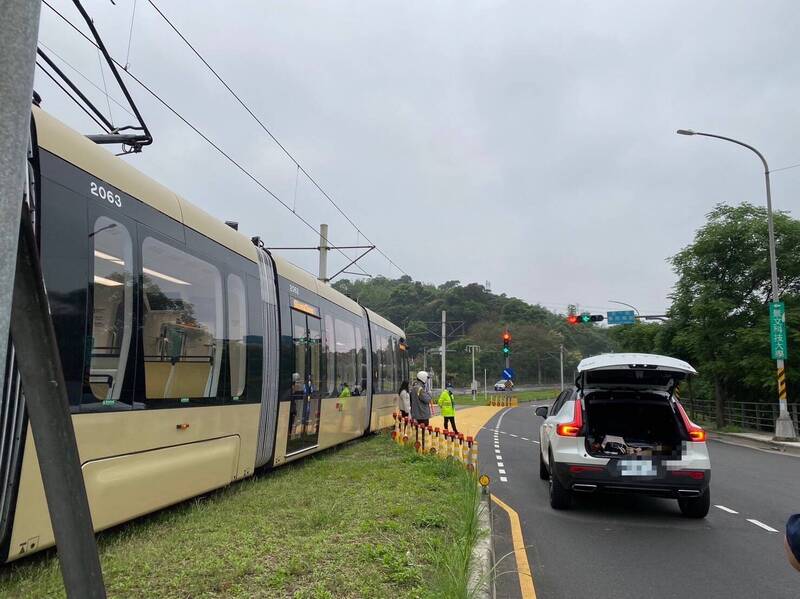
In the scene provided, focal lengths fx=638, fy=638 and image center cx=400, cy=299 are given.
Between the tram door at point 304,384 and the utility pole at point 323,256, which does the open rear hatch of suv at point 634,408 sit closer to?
the tram door at point 304,384

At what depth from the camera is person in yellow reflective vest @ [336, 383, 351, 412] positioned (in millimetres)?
12300

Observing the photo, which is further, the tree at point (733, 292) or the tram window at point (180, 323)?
the tree at point (733, 292)

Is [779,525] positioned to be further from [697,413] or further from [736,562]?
[697,413]

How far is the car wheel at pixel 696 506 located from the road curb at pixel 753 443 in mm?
11679

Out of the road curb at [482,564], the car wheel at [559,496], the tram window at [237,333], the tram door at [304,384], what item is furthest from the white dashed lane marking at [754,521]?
the tram window at [237,333]

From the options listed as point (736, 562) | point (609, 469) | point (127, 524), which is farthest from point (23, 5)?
point (609, 469)

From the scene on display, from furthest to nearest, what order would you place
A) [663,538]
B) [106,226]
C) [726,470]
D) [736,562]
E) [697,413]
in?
1. [697,413]
2. [726,470]
3. [663,538]
4. [736,562]
5. [106,226]

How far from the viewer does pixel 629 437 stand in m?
9.06

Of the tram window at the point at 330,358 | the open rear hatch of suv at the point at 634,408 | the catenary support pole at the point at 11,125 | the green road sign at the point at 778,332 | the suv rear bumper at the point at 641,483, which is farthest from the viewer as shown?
the green road sign at the point at 778,332

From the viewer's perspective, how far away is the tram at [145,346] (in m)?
4.37

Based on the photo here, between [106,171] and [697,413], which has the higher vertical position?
[106,171]

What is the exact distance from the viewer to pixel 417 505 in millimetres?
6883

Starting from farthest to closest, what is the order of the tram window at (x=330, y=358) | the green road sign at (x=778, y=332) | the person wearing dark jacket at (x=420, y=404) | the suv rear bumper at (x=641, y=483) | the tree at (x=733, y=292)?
the tree at (x=733, y=292), the green road sign at (x=778, y=332), the person wearing dark jacket at (x=420, y=404), the tram window at (x=330, y=358), the suv rear bumper at (x=641, y=483)

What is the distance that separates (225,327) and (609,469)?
469cm
